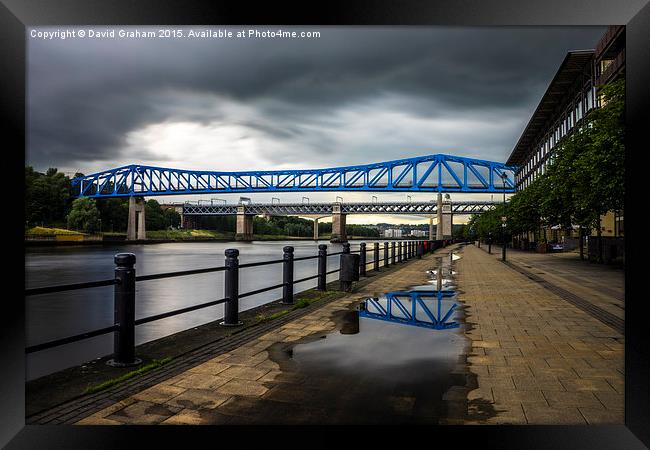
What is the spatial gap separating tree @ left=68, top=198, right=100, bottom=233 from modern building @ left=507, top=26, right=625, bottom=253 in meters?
62.1

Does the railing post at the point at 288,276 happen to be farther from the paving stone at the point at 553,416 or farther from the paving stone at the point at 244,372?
the paving stone at the point at 553,416

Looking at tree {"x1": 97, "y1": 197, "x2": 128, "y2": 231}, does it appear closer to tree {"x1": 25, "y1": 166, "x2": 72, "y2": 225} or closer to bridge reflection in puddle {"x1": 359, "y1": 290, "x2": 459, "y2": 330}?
tree {"x1": 25, "y1": 166, "x2": 72, "y2": 225}

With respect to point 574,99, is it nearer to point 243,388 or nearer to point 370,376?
point 370,376

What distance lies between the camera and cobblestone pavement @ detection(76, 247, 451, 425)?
3919 mm

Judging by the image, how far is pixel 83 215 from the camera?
245ft

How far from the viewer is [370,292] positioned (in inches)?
499

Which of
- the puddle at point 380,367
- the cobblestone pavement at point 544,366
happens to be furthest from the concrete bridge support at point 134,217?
the cobblestone pavement at point 544,366

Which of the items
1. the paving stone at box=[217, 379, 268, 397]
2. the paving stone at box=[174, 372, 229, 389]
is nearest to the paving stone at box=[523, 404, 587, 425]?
the paving stone at box=[217, 379, 268, 397]

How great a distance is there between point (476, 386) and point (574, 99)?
45.0 meters

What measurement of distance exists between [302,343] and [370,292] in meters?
6.24

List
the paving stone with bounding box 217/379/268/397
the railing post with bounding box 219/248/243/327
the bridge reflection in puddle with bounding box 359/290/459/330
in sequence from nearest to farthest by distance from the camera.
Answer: the paving stone with bounding box 217/379/268/397
the railing post with bounding box 219/248/243/327
the bridge reflection in puddle with bounding box 359/290/459/330

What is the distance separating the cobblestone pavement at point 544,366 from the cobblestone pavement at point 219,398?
164 cm
